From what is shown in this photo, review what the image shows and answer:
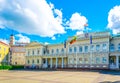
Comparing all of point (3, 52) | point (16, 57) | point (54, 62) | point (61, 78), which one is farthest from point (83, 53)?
point (16, 57)

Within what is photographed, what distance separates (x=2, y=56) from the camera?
74.6m

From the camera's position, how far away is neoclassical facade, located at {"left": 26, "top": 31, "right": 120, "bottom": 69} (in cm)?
4869

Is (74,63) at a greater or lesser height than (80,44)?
lesser

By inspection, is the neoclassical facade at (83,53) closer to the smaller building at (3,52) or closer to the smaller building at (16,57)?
the smaller building at (3,52)

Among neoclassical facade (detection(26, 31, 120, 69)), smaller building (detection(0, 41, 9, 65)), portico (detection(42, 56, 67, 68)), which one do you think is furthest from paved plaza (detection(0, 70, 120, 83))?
smaller building (detection(0, 41, 9, 65))

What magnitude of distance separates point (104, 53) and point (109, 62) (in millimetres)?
2680

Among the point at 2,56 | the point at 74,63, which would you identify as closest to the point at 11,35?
the point at 2,56

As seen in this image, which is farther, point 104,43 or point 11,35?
point 11,35

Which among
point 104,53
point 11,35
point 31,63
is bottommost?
point 31,63

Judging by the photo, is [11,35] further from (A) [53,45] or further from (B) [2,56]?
(A) [53,45]

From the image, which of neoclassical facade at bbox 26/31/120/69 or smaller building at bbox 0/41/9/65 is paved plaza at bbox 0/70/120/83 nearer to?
neoclassical facade at bbox 26/31/120/69

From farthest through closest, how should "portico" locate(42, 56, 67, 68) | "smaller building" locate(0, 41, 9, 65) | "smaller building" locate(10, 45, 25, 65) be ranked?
1. "smaller building" locate(10, 45, 25, 65)
2. "smaller building" locate(0, 41, 9, 65)
3. "portico" locate(42, 56, 67, 68)

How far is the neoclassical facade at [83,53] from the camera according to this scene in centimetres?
4869

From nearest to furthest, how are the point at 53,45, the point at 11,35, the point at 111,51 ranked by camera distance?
the point at 111,51 < the point at 53,45 < the point at 11,35
